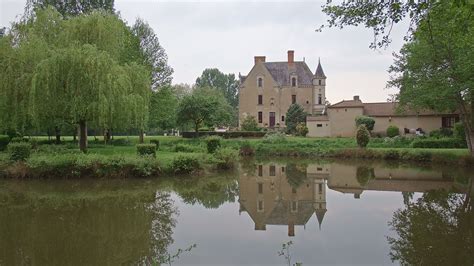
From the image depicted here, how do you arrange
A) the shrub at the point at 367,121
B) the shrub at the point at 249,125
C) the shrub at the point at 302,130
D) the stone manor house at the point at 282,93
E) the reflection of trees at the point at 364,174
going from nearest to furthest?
the reflection of trees at the point at 364,174 → the shrub at the point at 367,121 → the shrub at the point at 302,130 → the shrub at the point at 249,125 → the stone manor house at the point at 282,93

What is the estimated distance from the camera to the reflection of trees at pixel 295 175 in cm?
1513

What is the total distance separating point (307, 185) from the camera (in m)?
14.7

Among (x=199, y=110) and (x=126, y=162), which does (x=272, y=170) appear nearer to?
(x=126, y=162)

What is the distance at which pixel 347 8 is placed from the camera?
22.4ft

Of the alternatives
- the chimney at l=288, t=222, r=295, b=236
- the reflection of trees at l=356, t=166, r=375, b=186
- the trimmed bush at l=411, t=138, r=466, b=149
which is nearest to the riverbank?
the trimmed bush at l=411, t=138, r=466, b=149

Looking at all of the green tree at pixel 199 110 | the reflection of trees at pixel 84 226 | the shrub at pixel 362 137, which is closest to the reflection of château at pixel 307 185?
the reflection of trees at pixel 84 226

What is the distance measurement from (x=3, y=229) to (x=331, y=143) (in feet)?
80.7

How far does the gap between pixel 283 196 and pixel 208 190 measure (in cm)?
271

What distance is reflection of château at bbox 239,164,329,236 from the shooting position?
940 centimetres

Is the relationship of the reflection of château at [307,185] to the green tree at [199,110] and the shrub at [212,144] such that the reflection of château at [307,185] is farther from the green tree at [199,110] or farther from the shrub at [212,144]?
the green tree at [199,110]

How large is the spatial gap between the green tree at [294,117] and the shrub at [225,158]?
787 inches

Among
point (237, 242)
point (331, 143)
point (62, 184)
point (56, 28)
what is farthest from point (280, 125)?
point (237, 242)

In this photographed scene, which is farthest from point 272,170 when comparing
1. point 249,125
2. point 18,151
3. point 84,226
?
point 249,125

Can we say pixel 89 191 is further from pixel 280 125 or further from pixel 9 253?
pixel 280 125
